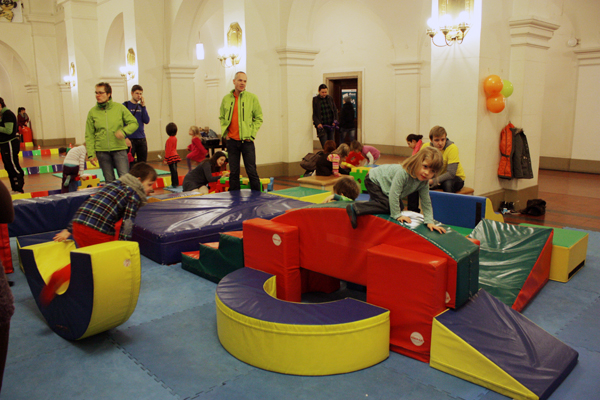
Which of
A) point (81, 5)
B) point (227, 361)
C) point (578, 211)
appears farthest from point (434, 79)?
point (81, 5)

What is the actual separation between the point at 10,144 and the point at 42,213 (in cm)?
360

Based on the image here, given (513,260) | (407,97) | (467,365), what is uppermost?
(407,97)

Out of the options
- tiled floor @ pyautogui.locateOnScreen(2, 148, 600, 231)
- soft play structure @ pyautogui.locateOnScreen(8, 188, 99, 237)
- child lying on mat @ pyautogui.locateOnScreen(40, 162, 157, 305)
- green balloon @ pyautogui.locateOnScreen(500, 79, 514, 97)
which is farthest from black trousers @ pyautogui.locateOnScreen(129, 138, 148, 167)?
green balloon @ pyautogui.locateOnScreen(500, 79, 514, 97)

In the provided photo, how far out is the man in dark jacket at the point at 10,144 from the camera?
838 centimetres

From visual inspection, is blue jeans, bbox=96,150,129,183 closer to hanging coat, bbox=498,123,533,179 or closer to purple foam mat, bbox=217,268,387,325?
purple foam mat, bbox=217,268,387,325

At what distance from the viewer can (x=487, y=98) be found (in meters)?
6.77

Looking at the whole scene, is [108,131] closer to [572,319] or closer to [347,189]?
[347,189]

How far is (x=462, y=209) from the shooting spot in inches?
213

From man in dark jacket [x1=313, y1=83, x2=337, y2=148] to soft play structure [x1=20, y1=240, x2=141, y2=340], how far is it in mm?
7855

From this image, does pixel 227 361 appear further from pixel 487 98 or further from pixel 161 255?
pixel 487 98

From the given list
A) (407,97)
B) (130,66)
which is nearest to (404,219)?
(407,97)

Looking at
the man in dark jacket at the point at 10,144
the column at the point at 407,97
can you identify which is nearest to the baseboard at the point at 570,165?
the column at the point at 407,97

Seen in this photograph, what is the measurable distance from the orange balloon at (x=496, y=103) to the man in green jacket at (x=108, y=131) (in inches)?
199

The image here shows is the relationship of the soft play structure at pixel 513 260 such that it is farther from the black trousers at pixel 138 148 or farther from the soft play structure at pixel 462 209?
the black trousers at pixel 138 148
